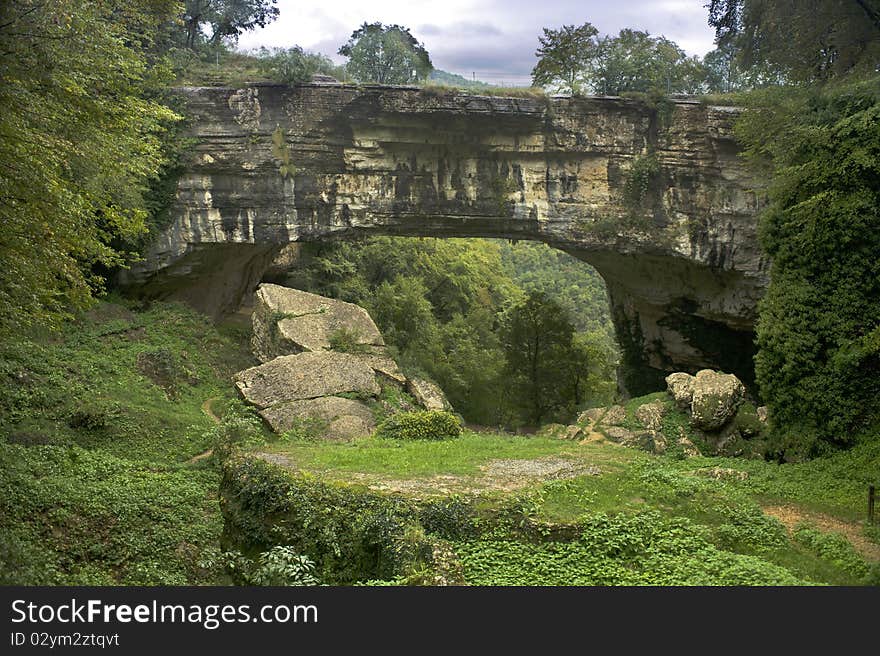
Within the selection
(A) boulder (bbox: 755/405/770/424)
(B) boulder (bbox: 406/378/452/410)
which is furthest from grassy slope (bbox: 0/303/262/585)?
(A) boulder (bbox: 755/405/770/424)

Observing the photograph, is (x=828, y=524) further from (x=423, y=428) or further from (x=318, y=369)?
(x=318, y=369)

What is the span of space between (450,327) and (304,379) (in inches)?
490

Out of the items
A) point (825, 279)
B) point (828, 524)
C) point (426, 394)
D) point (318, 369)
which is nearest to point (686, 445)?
point (825, 279)

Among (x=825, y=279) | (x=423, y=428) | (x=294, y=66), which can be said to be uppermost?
(x=294, y=66)

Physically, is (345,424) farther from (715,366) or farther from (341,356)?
(715,366)

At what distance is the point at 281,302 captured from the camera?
20.9 m

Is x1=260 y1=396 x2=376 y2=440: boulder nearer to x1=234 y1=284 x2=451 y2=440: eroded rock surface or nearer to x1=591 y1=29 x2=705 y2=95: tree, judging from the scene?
x1=234 y1=284 x2=451 y2=440: eroded rock surface

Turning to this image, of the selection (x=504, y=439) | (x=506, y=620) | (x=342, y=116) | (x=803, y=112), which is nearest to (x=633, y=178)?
(x=803, y=112)

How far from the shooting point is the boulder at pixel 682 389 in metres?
17.5

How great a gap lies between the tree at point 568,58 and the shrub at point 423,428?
35.1ft

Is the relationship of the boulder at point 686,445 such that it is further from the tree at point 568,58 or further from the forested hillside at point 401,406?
the tree at point 568,58

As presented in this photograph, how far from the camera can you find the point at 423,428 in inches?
601

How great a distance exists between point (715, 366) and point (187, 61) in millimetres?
18174

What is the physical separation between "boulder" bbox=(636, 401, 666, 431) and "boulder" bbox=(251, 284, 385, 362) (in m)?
6.95
